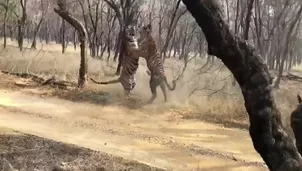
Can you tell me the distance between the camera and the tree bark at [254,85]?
185 inches

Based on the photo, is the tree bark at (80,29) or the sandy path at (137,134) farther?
the tree bark at (80,29)

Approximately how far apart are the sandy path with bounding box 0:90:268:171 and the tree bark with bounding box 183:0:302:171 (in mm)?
3204

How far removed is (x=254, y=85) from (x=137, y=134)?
581cm

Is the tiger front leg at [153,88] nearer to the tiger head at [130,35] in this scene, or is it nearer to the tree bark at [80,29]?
the tiger head at [130,35]

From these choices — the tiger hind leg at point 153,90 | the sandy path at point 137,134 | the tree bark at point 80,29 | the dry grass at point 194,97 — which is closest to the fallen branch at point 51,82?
the tree bark at point 80,29

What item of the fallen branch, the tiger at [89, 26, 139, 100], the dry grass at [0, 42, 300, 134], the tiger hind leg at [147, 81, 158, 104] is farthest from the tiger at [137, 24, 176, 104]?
the fallen branch

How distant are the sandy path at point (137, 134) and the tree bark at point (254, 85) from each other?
320cm

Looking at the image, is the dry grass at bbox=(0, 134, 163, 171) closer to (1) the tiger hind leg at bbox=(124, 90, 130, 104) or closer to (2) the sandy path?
(2) the sandy path

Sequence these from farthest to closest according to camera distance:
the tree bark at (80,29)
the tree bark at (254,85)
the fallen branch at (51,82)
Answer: the fallen branch at (51,82)
the tree bark at (80,29)
the tree bark at (254,85)

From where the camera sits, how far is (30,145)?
7.82m

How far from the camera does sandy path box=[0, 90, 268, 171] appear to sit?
8.48 m

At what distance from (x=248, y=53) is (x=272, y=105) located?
57 cm

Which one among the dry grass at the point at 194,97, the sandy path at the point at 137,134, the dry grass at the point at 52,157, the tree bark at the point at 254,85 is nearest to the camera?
the tree bark at the point at 254,85

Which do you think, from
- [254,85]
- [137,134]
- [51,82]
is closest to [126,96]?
[51,82]
